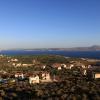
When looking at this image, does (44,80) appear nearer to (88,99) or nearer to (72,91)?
(72,91)

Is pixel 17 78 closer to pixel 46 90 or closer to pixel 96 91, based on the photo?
pixel 46 90

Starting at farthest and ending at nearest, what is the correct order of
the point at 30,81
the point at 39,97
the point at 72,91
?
1. the point at 30,81
2. the point at 72,91
3. the point at 39,97

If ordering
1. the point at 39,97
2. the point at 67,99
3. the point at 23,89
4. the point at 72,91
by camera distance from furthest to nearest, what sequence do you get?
1. the point at 23,89
2. the point at 72,91
3. the point at 39,97
4. the point at 67,99

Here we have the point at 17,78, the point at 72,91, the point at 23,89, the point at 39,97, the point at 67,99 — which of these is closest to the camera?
the point at 67,99

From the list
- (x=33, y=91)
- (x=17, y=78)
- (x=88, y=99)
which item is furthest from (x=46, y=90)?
(x=17, y=78)

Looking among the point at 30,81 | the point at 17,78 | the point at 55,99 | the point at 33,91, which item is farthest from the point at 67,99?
the point at 17,78

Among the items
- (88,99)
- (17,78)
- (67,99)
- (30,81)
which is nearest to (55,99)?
(67,99)

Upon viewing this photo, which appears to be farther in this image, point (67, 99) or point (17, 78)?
point (17, 78)

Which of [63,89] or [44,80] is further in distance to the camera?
[44,80]

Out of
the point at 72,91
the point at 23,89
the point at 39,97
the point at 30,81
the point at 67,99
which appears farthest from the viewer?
the point at 30,81
